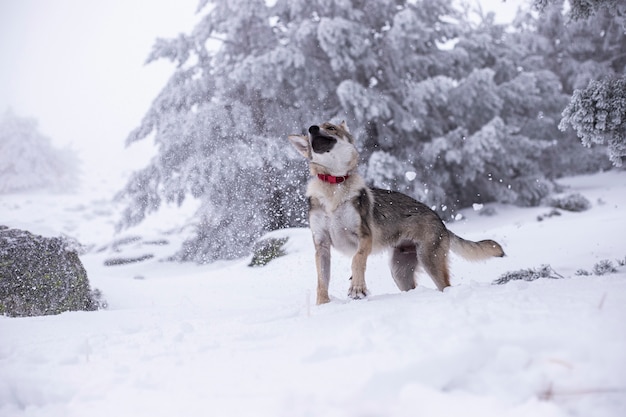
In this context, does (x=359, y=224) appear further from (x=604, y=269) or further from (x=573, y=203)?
(x=573, y=203)

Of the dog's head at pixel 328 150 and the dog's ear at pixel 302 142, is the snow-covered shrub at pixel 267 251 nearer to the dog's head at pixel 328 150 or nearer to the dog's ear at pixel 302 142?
the dog's ear at pixel 302 142

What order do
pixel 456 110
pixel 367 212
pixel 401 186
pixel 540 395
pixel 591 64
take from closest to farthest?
pixel 540 395
pixel 367 212
pixel 401 186
pixel 456 110
pixel 591 64

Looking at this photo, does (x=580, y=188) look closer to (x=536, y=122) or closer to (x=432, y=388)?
(x=536, y=122)

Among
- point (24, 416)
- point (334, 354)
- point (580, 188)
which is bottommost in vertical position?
point (24, 416)

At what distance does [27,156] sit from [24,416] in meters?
31.7

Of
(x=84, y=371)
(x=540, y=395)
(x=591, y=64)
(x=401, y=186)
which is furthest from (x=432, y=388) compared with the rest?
(x=591, y=64)

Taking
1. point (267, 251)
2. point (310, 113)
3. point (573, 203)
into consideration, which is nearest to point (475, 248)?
point (267, 251)

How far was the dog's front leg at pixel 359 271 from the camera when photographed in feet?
13.8

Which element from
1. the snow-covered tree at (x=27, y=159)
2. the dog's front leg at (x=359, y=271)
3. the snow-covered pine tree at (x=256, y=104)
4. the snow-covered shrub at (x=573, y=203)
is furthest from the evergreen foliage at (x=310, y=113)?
the snow-covered tree at (x=27, y=159)

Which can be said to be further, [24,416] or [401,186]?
[401,186]

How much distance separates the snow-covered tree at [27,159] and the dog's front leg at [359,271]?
29.9m

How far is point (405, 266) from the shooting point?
511 cm

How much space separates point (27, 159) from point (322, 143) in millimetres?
30262

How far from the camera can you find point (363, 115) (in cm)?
1416
